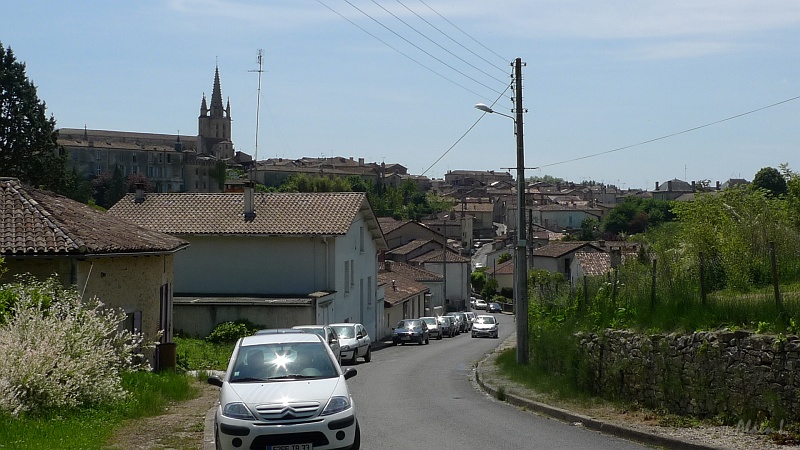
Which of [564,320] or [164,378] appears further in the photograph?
[564,320]

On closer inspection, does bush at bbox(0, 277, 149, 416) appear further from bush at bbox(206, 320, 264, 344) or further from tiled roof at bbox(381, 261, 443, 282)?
tiled roof at bbox(381, 261, 443, 282)

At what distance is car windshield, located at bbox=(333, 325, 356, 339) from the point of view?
30.8 m

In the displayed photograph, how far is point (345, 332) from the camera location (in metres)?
30.9

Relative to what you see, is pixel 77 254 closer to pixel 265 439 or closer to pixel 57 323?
pixel 57 323

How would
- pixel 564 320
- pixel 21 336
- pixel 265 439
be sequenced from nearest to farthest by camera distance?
pixel 265 439 < pixel 21 336 < pixel 564 320

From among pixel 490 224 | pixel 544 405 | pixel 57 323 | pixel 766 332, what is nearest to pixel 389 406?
pixel 544 405

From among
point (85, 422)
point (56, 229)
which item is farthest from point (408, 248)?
point (85, 422)

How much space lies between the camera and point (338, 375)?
11219 mm

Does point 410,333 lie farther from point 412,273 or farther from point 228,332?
point 412,273

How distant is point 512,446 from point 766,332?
3683 mm

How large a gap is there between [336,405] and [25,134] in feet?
220

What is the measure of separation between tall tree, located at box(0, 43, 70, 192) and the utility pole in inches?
2022

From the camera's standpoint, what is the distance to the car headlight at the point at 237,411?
32.9ft

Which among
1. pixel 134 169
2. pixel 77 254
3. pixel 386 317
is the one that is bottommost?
pixel 386 317
